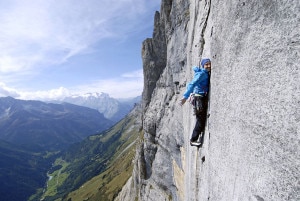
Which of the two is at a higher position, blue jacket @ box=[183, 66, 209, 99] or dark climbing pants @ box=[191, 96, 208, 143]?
blue jacket @ box=[183, 66, 209, 99]

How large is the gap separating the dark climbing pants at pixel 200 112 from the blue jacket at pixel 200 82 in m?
0.41

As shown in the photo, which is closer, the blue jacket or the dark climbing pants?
the blue jacket

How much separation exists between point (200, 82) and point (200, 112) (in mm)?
1828

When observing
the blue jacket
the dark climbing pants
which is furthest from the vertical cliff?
the dark climbing pants

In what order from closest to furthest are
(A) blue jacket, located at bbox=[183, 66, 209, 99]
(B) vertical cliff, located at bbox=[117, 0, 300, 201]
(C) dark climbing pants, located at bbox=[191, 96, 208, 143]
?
(B) vertical cliff, located at bbox=[117, 0, 300, 201] < (A) blue jacket, located at bbox=[183, 66, 209, 99] < (C) dark climbing pants, located at bbox=[191, 96, 208, 143]

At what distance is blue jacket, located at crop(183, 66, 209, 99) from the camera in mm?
12922

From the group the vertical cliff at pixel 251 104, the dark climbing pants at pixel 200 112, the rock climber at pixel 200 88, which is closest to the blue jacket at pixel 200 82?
the rock climber at pixel 200 88

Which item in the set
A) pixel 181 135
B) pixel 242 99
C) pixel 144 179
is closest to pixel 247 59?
pixel 242 99

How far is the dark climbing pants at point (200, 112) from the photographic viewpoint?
43.3 ft

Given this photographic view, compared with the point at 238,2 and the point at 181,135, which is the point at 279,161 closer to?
the point at 238,2

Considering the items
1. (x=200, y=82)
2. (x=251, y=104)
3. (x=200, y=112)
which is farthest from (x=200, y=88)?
(x=251, y=104)

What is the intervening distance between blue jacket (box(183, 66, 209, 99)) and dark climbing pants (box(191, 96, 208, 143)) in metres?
0.41

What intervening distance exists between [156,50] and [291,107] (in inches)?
2928

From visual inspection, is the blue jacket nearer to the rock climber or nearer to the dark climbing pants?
the rock climber
